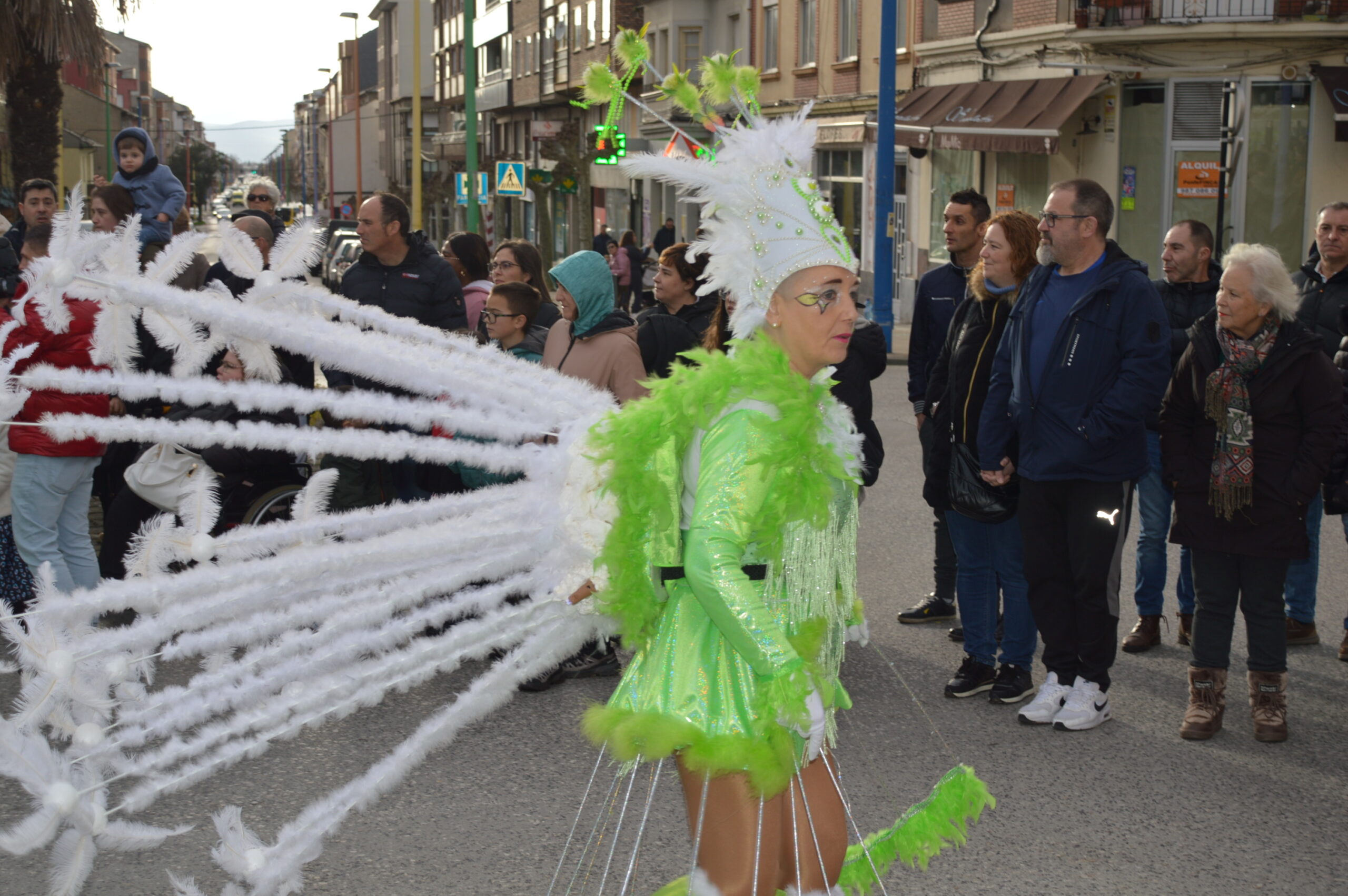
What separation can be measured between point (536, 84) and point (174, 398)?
166ft

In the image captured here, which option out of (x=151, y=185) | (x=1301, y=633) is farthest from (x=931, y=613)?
(x=151, y=185)

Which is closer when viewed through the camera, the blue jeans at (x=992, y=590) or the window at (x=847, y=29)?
the blue jeans at (x=992, y=590)

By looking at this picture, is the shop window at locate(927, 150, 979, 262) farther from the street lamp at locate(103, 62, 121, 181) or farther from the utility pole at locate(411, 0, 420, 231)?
the street lamp at locate(103, 62, 121, 181)

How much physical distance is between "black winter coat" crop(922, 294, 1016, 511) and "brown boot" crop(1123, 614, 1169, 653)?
1211mm

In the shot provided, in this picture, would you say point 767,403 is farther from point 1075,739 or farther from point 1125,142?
point 1125,142

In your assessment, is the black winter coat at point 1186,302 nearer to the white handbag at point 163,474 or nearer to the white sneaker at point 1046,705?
the white sneaker at point 1046,705

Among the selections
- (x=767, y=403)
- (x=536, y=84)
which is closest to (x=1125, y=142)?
(x=767, y=403)

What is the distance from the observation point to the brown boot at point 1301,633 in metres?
5.91

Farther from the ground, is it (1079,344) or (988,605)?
(1079,344)

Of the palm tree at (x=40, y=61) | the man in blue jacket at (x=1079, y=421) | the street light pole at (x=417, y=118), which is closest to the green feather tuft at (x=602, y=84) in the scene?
the man in blue jacket at (x=1079, y=421)

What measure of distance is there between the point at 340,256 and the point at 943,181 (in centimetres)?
1627

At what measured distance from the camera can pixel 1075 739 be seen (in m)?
4.86

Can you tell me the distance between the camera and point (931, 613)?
637 centimetres

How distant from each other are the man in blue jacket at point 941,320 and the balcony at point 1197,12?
1388 cm
